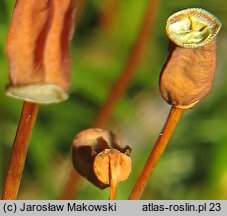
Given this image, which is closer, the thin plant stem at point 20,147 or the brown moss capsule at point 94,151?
the thin plant stem at point 20,147

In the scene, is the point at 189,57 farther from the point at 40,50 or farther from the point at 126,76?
the point at 126,76

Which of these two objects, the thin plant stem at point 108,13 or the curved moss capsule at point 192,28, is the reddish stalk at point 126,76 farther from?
the curved moss capsule at point 192,28

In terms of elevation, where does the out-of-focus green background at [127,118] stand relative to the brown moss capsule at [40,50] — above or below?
below

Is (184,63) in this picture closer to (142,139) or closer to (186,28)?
(186,28)

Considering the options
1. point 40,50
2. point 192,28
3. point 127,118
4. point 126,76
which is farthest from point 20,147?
point 127,118

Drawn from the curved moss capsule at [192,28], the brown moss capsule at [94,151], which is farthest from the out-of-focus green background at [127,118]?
the curved moss capsule at [192,28]

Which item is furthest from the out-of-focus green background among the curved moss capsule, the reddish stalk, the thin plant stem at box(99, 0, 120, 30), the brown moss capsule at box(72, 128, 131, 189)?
the curved moss capsule
